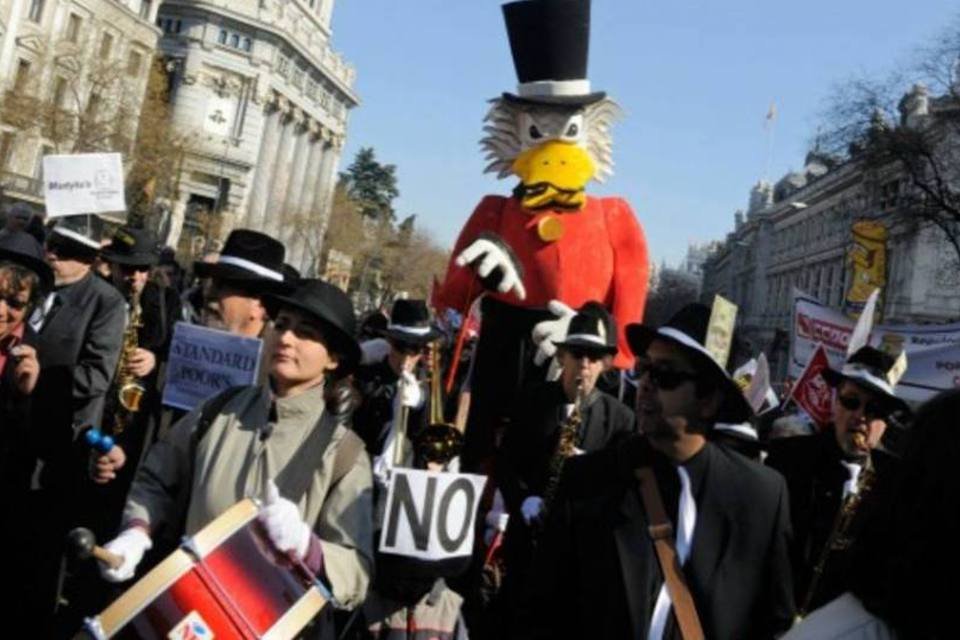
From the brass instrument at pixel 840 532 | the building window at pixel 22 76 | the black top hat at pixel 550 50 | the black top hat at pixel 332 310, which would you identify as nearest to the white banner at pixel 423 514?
the black top hat at pixel 332 310

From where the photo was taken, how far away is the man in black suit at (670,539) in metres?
2.99

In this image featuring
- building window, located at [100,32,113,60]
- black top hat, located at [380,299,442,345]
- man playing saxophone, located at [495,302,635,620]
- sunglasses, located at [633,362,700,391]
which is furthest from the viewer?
building window, located at [100,32,113,60]

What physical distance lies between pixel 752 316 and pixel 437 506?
102182mm

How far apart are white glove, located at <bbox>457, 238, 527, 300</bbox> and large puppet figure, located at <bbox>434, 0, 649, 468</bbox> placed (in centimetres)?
16

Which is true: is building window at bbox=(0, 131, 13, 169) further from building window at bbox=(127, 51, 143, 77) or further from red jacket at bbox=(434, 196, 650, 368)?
red jacket at bbox=(434, 196, 650, 368)

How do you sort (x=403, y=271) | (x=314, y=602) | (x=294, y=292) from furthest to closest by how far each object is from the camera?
(x=403, y=271)
(x=294, y=292)
(x=314, y=602)

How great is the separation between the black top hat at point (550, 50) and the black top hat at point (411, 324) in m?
1.81

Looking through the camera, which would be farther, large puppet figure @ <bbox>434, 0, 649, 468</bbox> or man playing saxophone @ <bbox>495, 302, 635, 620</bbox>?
large puppet figure @ <bbox>434, 0, 649, 468</bbox>

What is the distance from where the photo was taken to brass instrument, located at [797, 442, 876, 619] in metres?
4.17

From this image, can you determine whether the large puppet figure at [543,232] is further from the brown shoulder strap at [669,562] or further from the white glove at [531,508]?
the brown shoulder strap at [669,562]

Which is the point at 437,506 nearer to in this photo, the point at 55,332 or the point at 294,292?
the point at 294,292

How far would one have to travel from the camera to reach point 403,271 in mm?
81812

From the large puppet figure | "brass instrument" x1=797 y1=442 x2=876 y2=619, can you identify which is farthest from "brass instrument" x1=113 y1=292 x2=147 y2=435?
"brass instrument" x1=797 y1=442 x2=876 y2=619

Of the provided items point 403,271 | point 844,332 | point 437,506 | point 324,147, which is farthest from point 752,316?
point 437,506
